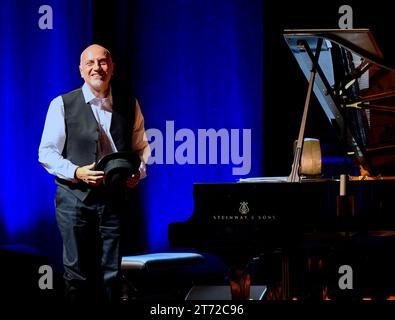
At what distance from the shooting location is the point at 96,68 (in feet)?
13.3

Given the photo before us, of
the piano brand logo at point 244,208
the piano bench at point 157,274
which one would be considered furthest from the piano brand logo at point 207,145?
the piano brand logo at point 244,208

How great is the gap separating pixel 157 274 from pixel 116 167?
2.16m

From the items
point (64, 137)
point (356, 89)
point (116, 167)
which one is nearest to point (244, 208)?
point (116, 167)

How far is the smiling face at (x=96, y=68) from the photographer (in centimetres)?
405

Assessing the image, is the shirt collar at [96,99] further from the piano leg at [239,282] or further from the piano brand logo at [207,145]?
the piano brand logo at [207,145]

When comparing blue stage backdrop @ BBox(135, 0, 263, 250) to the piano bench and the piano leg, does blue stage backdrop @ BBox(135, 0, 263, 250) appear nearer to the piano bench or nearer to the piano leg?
the piano bench

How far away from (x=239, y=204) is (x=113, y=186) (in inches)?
29.5

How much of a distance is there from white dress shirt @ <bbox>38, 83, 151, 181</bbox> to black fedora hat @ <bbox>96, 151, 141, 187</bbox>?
15 cm

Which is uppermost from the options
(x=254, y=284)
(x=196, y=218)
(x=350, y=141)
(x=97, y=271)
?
(x=350, y=141)

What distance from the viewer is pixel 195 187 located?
3629 millimetres

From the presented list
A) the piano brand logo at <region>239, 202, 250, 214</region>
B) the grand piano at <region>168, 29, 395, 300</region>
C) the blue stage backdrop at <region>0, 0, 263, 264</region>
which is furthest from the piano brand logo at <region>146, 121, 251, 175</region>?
the piano brand logo at <region>239, 202, 250, 214</region>

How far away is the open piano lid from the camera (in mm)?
3477
